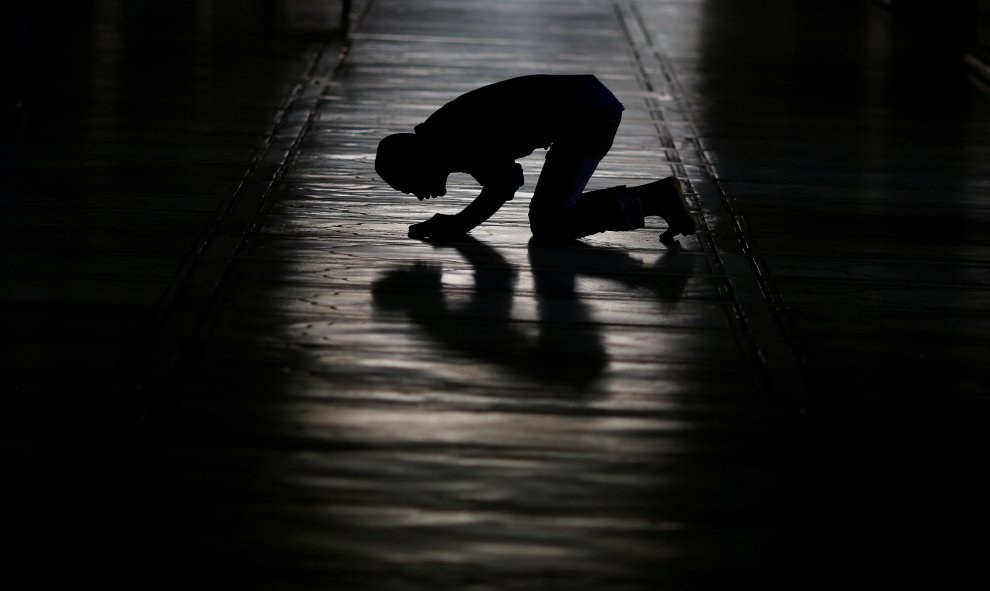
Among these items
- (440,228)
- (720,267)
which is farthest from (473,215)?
(720,267)

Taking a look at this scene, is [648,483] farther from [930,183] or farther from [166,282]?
[930,183]

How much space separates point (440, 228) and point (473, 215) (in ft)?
0.31

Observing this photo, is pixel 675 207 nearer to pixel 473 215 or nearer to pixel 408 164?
pixel 473 215

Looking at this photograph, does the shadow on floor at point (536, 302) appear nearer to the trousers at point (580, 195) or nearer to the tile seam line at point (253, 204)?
the trousers at point (580, 195)

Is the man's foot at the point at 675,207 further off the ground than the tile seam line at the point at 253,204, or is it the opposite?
the man's foot at the point at 675,207

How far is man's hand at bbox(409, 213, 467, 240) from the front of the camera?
350cm

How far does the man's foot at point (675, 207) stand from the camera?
3527 millimetres

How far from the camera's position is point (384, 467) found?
87.4 inches

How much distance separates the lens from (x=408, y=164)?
326 centimetres

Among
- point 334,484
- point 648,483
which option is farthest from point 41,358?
point 648,483

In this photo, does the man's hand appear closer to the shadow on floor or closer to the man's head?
the shadow on floor

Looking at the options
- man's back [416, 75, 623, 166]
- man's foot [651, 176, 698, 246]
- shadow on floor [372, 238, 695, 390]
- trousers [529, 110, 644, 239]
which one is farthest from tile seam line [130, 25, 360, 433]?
man's foot [651, 176, 698, 246]

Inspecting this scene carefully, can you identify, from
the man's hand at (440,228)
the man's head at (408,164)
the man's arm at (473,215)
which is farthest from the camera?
the man's hand at (440,228)

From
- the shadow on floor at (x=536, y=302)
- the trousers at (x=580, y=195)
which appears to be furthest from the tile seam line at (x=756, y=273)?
the trousers at (x=580, y=195)
